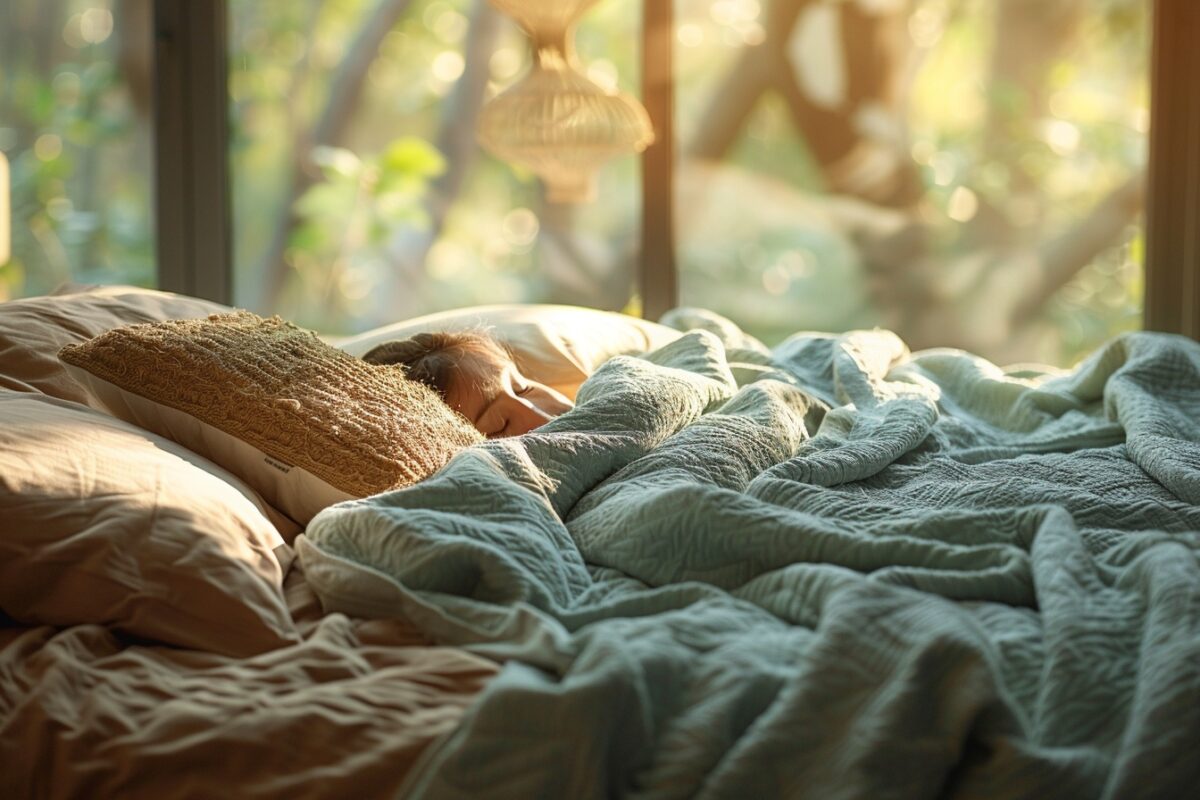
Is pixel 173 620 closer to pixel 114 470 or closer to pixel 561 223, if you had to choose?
pixel 114 470

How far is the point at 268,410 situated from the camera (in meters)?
1.33

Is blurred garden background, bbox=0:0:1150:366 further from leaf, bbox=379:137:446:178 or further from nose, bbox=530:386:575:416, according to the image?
nose, bbox=530:386:575:416

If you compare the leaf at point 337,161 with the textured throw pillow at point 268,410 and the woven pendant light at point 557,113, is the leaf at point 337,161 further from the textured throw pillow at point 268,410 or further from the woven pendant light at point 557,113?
the textured throw pillow at point 268,410

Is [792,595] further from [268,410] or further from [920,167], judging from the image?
[920,167]

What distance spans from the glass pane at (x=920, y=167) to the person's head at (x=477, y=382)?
1513mm

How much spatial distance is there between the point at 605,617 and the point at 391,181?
238 cm

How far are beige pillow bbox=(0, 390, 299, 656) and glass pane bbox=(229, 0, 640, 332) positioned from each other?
2.12 m

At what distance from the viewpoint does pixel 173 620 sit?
1.07 meters

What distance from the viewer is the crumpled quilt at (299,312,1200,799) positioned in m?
0.85

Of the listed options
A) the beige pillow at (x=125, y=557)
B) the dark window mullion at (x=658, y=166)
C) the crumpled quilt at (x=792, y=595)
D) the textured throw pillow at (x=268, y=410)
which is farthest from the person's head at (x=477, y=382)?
the dark window mullion at (x=658, y=166)

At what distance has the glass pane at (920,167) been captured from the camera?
121 inches

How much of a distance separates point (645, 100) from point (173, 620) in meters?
2.32

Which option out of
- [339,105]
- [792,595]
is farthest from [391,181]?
[792,595]

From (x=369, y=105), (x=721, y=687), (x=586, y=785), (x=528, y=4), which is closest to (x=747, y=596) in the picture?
(x=721, y=687)
